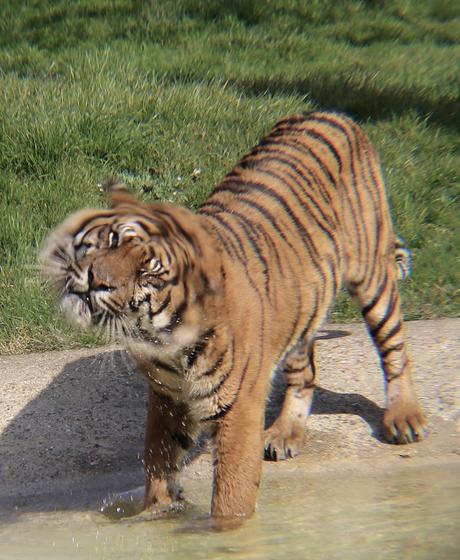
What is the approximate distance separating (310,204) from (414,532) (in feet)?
4.54

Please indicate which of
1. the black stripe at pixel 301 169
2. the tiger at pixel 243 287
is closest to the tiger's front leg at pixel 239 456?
the tiger at pixel 243 287

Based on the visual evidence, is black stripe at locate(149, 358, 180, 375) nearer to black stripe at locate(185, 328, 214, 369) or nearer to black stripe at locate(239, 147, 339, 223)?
black stripe at locate(185, 328, 214, 369)

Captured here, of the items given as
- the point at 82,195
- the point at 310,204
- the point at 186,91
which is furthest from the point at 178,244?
the point at 186,91

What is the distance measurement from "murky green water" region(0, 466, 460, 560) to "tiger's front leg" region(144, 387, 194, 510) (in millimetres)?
112

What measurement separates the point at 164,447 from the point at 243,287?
71cm

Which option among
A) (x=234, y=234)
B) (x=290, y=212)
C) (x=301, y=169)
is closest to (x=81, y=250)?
(x=234, y=234)

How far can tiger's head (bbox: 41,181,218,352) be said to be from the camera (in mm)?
2967

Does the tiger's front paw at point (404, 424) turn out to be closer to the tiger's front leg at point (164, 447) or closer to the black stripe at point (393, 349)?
the black stripe at point (393, 349)

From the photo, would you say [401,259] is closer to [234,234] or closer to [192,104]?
[234,234]

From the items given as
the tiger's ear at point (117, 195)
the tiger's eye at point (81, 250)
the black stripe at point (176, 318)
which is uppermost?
the tiger's eye at point (81, 250)

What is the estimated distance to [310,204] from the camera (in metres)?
4.21

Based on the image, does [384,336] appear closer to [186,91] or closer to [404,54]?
[186,91]

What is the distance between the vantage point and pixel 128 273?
9.78 ft

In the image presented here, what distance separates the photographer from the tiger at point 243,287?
9.94ft
